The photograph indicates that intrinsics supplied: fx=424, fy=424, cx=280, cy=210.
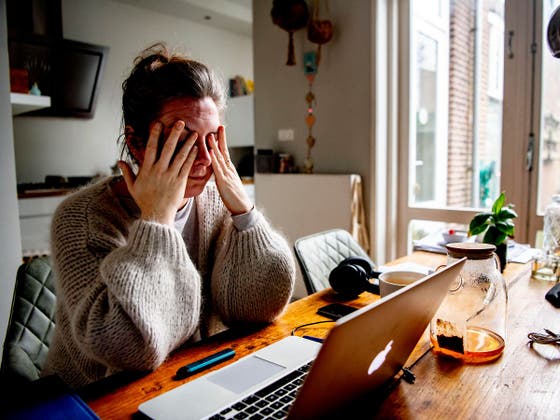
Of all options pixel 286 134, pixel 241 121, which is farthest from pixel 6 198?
pixel 241 121

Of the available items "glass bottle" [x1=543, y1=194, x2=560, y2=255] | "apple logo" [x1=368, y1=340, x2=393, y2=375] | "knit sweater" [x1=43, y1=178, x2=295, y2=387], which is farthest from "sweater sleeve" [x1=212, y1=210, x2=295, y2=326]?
"glass bottle" [x1=543, y1=194, x2=560, y2=255]

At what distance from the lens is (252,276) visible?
103cm

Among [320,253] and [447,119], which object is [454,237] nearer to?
[320,253]

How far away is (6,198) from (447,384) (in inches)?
77.0

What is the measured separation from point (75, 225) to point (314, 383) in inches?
25.5

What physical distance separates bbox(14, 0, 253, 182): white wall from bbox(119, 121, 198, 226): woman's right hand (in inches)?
121

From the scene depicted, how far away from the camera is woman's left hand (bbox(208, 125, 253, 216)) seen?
3.46 ft

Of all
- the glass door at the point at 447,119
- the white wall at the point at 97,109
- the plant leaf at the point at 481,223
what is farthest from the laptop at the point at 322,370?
the white wall at the point at 97,109

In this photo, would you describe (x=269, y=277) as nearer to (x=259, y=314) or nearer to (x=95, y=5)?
(x=259, y=314)

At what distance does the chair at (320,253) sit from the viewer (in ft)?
4.59

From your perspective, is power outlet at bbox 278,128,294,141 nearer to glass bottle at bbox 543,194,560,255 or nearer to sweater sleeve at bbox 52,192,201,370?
glass bottle at bbox 543,194,560,255

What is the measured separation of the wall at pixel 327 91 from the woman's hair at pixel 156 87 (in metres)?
1.84

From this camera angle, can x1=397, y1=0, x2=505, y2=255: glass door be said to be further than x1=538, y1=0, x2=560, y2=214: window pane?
Yes

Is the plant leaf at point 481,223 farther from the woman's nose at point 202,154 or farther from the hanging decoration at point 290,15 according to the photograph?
the hanging decoration at point 290,15
